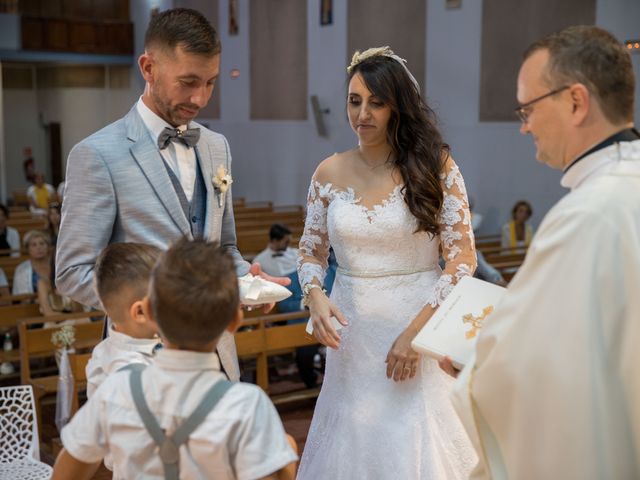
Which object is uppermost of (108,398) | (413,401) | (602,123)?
(602,123)

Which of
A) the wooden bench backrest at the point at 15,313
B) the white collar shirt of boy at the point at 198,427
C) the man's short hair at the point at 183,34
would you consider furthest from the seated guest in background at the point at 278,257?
the white collar shirt of boy at the point at 198,427

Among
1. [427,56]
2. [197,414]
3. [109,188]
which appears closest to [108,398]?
[197,414]

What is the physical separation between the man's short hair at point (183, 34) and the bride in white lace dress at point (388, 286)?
78 cm

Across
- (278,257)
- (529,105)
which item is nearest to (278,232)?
(278,257)

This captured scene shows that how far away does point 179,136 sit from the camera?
9.32ft

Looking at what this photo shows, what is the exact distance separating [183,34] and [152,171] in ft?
1.43

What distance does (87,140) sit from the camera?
2.75 meters

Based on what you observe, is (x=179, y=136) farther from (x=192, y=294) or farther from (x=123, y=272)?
(x=192, y=294)

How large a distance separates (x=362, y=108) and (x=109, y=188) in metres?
1.06

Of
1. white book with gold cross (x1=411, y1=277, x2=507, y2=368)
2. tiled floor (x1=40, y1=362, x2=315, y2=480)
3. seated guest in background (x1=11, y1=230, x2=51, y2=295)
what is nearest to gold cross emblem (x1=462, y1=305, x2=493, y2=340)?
white book with gold cross (x1=411, y1=277, x2=507, y2=368)

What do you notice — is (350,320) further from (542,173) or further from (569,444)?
(542,173)

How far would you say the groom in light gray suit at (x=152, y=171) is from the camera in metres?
2.68

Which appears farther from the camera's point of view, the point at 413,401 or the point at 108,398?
the point at 413,401

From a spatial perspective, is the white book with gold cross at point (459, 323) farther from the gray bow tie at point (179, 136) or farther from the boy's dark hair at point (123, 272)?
the gray bow tie at point (179, 136)
